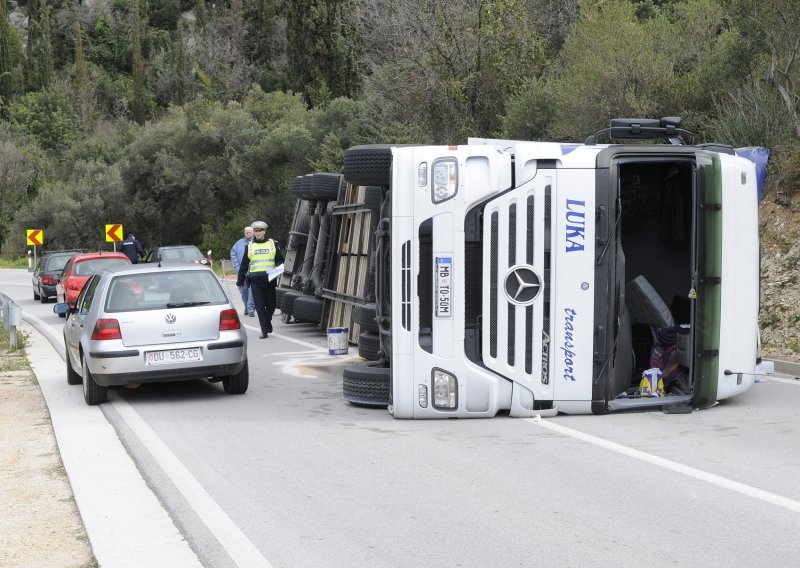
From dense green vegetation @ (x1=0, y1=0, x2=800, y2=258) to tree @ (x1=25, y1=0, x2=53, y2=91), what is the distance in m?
0.17

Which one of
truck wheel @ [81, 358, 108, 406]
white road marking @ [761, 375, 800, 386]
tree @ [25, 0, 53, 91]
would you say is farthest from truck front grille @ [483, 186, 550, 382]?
tree @ [25, 0, 53, 91]

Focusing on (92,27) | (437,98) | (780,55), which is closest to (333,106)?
(437,98)

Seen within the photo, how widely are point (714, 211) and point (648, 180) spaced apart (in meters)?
1.82

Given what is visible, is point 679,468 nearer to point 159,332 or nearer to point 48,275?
point 159,332

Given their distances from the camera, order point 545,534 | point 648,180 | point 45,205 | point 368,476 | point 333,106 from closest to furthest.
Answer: point 545,534, point 368,476, point 648,180, point 333,106, point 45,205

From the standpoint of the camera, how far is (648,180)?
11133 millimetres

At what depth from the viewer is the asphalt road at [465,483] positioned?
5805mm

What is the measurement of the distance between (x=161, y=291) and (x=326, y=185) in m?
6.17

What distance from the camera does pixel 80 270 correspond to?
2422 centimetres

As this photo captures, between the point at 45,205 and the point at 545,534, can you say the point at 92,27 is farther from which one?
the point at 545,534

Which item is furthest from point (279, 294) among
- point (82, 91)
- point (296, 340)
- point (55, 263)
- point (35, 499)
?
point (82, 91)

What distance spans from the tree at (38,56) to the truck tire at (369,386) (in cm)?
7295

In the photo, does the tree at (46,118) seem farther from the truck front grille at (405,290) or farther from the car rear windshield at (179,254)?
the truck front grille at (405,290)

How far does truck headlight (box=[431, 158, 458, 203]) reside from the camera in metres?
9.23
